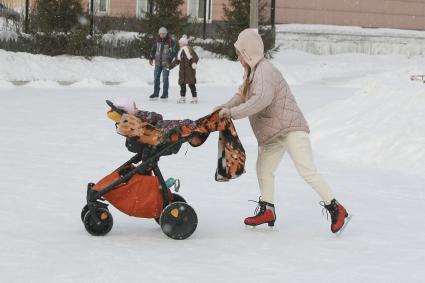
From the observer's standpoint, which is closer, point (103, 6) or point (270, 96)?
point (270, 96)

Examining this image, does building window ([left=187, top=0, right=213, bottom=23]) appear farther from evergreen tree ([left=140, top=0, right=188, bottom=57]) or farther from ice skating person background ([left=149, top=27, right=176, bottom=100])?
ice skating person background ([left=149, top=27, right=176, bottom=100])

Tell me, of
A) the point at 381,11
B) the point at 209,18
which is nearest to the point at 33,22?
the point at 209,18

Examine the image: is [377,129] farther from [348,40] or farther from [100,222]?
[348,40]

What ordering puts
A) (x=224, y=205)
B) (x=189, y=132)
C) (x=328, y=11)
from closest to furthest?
(x=189, y=132)
(x=224, y=205)
(x=328, y=11)

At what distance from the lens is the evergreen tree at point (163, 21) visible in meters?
30.1

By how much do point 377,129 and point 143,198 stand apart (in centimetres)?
559

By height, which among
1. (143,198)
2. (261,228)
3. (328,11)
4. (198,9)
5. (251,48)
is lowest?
(261,228)

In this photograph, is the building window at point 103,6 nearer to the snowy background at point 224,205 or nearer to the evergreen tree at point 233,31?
the evergreen tree at point 233,31

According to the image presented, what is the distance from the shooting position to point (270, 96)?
22.4ft

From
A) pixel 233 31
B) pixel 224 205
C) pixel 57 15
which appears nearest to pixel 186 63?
pixel 57 15

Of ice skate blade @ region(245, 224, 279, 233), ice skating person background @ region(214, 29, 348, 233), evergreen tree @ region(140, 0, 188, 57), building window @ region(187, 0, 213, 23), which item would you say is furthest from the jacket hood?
building window @ region(187, 0, 213, 23)

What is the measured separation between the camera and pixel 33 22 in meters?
28.7

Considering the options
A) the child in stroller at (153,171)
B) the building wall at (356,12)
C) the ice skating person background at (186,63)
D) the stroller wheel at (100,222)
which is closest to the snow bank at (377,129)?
the child in stroller at (153,171)

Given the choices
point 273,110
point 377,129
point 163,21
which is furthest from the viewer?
point 163,21
